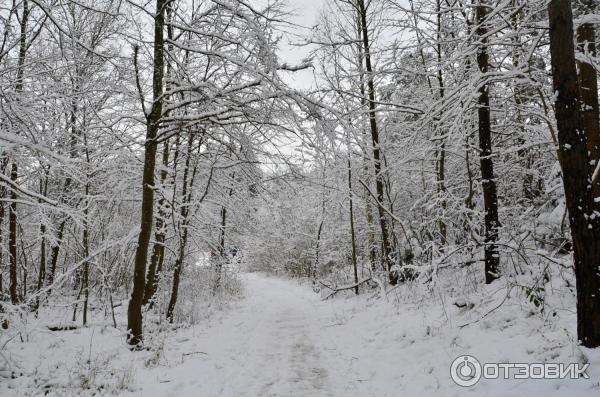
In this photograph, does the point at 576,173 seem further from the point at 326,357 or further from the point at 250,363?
the point at 250,363

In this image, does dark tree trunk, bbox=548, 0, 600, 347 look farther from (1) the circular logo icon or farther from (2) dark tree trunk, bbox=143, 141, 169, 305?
(2) dark tree trunk, bbox=143, 141, 169, 305

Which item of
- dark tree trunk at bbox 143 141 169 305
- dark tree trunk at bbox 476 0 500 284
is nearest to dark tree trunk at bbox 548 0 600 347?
dark tree trunk at bbox 476 0 500 284

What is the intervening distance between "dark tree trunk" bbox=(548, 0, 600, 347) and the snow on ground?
0.39m

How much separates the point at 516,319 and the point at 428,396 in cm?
202

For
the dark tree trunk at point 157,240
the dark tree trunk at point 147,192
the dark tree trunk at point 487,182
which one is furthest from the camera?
the dark tree trunk at point 157,240

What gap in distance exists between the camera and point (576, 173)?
399 centimetres

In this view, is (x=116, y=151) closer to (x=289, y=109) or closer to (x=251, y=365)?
(x=289, y=109)

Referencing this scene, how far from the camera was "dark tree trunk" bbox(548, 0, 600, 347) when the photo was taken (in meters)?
3.90

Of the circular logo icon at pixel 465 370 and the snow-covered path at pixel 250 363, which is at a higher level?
the circular logo icon at pixel 465 370

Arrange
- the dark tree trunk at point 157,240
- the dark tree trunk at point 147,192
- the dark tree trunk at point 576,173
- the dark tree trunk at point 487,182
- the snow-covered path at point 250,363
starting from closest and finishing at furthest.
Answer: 1. the dark tree trunk at point 576,173
2. the snow-covered path at point 250,363
3. the dark tree trunk at point 147,192
4. the dark tree trunk at point 487,182
5. the dark tree trunk at point 157,240

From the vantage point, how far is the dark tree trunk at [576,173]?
3.90 metres

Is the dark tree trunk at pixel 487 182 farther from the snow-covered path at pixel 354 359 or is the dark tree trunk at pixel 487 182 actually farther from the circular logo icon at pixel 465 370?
the circular logo icon at pixel 465 370

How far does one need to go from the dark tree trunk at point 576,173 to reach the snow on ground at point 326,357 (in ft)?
1.29

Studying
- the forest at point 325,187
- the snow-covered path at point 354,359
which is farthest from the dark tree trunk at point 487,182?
the snow-covered path at point 354,359
